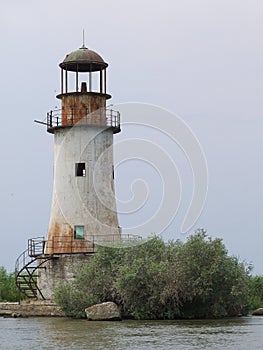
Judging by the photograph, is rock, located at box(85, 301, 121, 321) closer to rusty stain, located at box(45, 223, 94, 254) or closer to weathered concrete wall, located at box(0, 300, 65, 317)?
weathered concrete wall, located at box(0, 300, 65, 317)

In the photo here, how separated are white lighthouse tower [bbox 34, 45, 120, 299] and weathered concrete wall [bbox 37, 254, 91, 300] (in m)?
0.05

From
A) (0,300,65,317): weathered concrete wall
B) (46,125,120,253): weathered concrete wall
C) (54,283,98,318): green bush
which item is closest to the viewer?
(54,283,98,318): green bush

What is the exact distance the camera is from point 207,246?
45.3m

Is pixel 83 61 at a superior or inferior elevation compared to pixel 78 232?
Answer: superior

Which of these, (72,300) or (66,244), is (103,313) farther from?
(66,244)

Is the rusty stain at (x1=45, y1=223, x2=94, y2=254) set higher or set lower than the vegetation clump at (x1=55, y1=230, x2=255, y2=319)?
higher

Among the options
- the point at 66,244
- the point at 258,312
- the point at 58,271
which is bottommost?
the point at 258,312

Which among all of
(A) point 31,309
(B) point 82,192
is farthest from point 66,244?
(A) point 31,309

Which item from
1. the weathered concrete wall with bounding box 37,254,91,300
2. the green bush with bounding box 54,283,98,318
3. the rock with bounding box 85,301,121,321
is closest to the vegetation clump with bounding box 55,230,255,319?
the green bush with bounding box 54,283,98,318

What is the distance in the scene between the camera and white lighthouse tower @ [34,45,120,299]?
5275 cm

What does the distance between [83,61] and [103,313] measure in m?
15.4

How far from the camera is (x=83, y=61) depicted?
2084 inches

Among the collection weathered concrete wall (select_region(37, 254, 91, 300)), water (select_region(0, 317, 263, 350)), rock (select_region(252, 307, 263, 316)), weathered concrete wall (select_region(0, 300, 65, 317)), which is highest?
weathered concrete wall (select_region(37, 254, 91, 300))

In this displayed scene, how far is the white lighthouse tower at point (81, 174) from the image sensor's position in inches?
2077
